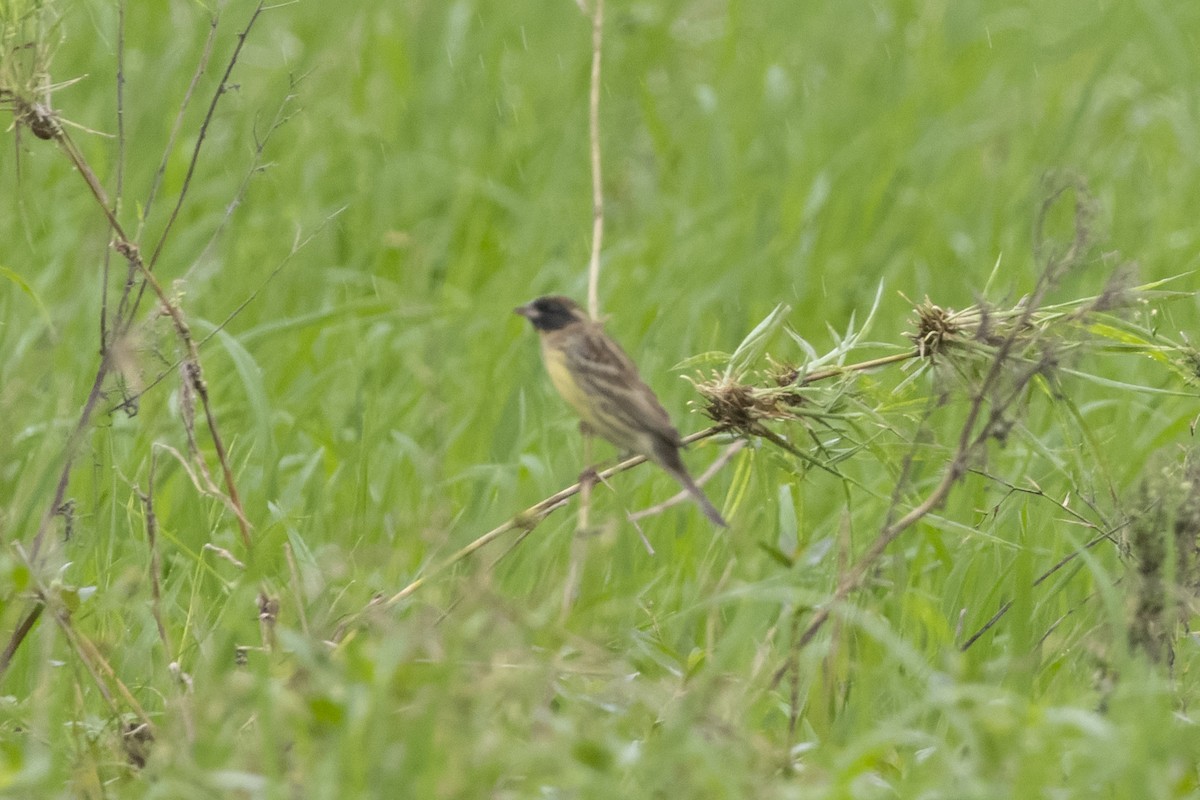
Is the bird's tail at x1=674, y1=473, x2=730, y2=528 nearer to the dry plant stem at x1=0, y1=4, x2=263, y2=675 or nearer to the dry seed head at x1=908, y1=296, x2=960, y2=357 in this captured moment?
the dry seed head at x1=908, y1=296, x2=960, y2=357

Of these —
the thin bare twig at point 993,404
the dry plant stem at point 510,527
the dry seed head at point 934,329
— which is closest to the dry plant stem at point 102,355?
the dry plant stem at point 510,527

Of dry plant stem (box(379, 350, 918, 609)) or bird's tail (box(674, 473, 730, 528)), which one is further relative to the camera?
bird's tail (box(674, 473, 730, 528))

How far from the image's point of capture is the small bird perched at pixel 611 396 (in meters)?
3.90

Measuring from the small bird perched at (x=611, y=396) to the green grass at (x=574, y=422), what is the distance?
0.19 metres

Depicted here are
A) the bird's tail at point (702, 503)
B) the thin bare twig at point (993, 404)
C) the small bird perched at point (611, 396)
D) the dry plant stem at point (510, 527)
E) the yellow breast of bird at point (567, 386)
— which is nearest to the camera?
the thin bare twig at point (993, 404)

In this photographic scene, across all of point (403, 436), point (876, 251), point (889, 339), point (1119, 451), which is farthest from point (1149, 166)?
point (403, 436)

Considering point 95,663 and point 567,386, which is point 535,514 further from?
point 95,663

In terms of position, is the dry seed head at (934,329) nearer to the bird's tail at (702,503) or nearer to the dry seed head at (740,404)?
the dry seed head at (740,404)

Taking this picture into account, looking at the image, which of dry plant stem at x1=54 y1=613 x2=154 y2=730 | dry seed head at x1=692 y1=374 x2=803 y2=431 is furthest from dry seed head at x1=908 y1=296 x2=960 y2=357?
dry plant stem at x1=54 y1=613 x2=154 y2=730

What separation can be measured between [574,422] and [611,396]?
194 centimetres

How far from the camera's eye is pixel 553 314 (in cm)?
444

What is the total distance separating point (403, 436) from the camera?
5.38m

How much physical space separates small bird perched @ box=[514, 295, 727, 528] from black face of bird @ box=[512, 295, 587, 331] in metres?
0.07

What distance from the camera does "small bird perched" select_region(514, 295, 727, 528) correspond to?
3902mm
